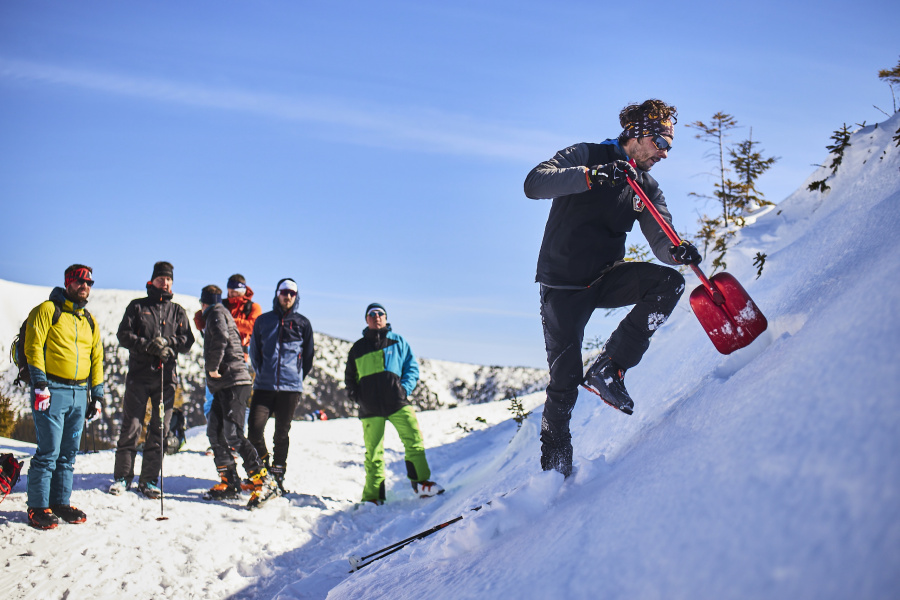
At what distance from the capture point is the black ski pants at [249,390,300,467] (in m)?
6.42

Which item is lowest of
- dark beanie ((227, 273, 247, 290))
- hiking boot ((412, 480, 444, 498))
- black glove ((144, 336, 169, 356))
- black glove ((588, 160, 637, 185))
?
hiking boot ((412, 480, 444, 498))

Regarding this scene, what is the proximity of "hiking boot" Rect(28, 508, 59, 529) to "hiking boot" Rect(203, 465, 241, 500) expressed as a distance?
1.50 meters

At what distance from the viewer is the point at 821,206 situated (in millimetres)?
6691

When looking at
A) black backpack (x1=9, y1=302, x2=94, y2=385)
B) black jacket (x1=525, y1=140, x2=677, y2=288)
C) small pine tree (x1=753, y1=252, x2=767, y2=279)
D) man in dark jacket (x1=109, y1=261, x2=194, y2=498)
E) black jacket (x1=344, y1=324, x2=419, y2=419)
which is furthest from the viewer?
black jacket (x1=344, y1=324, x2=419, y2=419)

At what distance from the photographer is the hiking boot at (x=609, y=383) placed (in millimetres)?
3332

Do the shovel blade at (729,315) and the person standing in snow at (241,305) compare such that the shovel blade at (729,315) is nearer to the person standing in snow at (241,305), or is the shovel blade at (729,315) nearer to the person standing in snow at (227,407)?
the person standing in snow at (227,407)

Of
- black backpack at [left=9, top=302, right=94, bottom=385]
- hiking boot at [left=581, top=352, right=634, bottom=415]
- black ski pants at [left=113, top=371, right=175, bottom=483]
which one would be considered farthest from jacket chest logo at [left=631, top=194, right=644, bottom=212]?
black ski pants at [left=113, top=371, right=175, bottom=483]

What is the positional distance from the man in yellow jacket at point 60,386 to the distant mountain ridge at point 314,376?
11.2 meters

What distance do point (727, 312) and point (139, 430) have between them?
589 centimetres

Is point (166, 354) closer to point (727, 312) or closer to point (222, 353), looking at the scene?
point (222, 353)

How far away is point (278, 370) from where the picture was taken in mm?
6531

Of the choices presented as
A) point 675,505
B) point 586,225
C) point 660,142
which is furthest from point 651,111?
point 675,505

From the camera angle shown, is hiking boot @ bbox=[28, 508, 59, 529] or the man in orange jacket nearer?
hiking boot @ bbox=[28, 508, 59, 529]

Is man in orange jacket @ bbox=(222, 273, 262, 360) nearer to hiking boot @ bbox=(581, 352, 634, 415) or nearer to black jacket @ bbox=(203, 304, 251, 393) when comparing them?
black jacket @ bbox=(203, 304, 251, 393)
